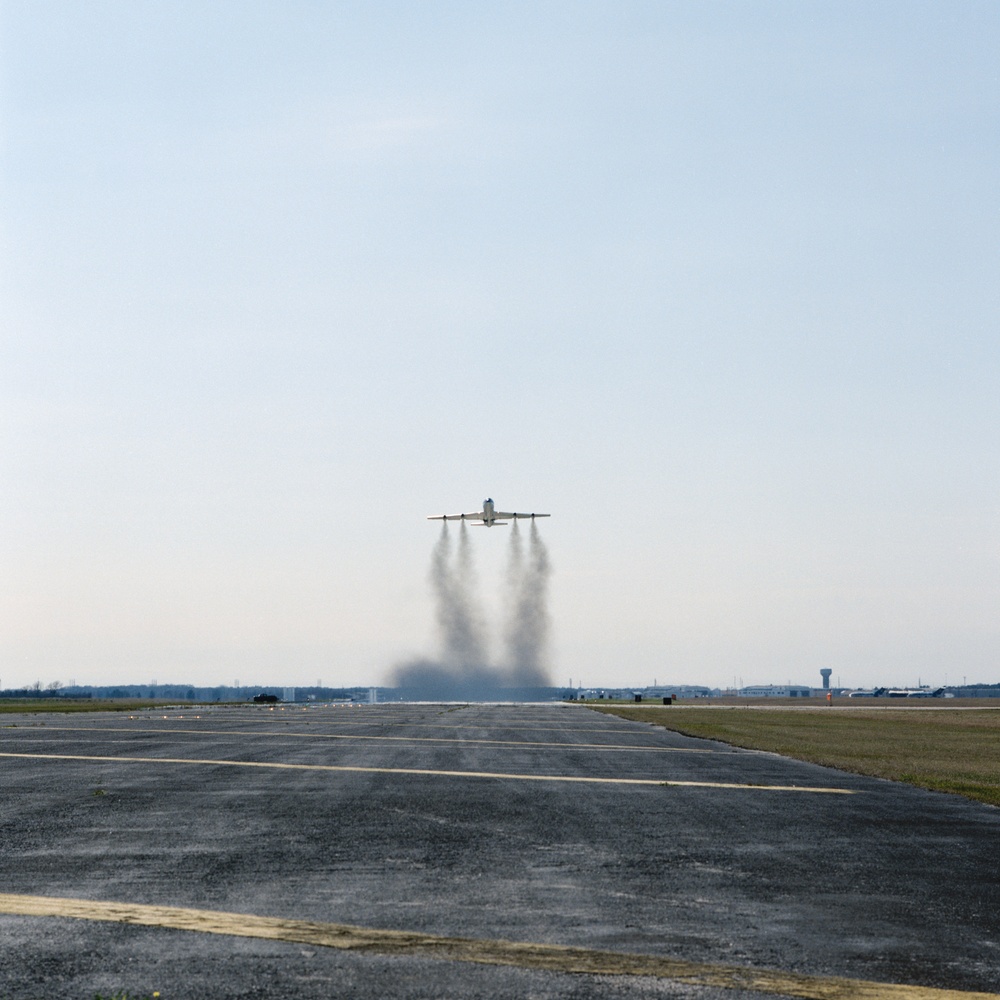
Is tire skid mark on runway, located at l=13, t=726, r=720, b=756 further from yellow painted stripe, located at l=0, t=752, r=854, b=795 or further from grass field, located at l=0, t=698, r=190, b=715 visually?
grass field, located at l=0, t=698, r=190, b=715

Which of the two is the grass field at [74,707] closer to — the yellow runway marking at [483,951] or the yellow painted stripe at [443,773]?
the yellow painted stripe at [443,773]

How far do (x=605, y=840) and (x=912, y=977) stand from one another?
635 centimetres

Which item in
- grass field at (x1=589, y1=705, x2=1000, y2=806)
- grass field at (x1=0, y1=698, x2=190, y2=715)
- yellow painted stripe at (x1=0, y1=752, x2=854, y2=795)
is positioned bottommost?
grass field at (x1=589, y1=705, x2=1000, y2=806)

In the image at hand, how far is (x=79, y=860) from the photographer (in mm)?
11148

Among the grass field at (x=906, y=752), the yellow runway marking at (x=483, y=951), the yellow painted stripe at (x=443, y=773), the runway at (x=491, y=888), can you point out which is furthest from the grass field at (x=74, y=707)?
the yellow runway marking at (x=483, y=951)

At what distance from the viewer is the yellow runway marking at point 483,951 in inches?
256

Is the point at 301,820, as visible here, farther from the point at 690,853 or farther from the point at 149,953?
the point at 149,953

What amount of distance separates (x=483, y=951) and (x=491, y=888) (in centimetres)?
241

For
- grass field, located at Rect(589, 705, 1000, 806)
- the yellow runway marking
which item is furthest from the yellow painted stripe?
the yellow runway marking

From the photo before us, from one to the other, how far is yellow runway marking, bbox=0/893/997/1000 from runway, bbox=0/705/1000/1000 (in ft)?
0.10

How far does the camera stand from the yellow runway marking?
6500mm

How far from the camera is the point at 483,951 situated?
7.36 metres

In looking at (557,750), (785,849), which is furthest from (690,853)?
(557,750)

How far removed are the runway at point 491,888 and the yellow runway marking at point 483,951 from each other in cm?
3
